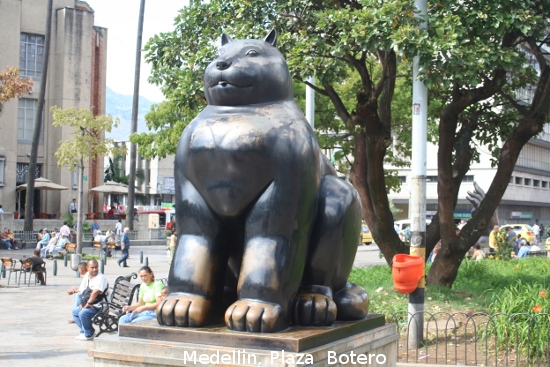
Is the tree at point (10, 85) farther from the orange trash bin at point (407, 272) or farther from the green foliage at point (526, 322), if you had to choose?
the green foliage at point (526, 322)

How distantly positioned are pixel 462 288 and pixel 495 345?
3870 mm

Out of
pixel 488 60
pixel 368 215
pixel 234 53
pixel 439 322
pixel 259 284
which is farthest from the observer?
pixel 368 215

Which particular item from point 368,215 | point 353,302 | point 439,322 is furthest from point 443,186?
point 353,302

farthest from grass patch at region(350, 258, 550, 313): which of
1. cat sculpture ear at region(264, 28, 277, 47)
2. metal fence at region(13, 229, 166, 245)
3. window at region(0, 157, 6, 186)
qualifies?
window at region(0, 157, 6, 186)

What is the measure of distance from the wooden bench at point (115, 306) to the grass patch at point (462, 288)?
12.7 feet

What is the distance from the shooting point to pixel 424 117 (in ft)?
31.8

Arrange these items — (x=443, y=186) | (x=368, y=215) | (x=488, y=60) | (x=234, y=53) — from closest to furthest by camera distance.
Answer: (x=234, y=53) → (x=488, y=60) → (x=443, y=186) → (x=368, y=215)

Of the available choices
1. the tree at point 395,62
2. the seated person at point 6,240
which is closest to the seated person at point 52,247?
the seated person at point 6,240

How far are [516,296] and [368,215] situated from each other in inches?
144

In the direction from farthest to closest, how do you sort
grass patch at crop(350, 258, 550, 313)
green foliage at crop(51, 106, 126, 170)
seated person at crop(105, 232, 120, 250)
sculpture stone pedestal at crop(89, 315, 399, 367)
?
seated person at crop(105, 232, 120, 250) → green foliage at crop(51, 106, 126, 170) → grass patch at crop(350, 258, 550, 313) → sculpture stone pedestal at crop(89, 315, 399, 367)

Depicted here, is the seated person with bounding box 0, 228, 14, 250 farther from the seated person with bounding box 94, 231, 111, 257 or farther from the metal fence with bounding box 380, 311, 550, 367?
the metal fence with bounding box 380, 311, 550, 367

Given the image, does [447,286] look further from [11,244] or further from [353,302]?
[11,244]

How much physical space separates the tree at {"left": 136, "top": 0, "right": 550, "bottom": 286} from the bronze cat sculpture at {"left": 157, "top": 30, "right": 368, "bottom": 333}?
215 inches

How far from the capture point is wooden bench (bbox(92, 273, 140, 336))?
10.6 metres
